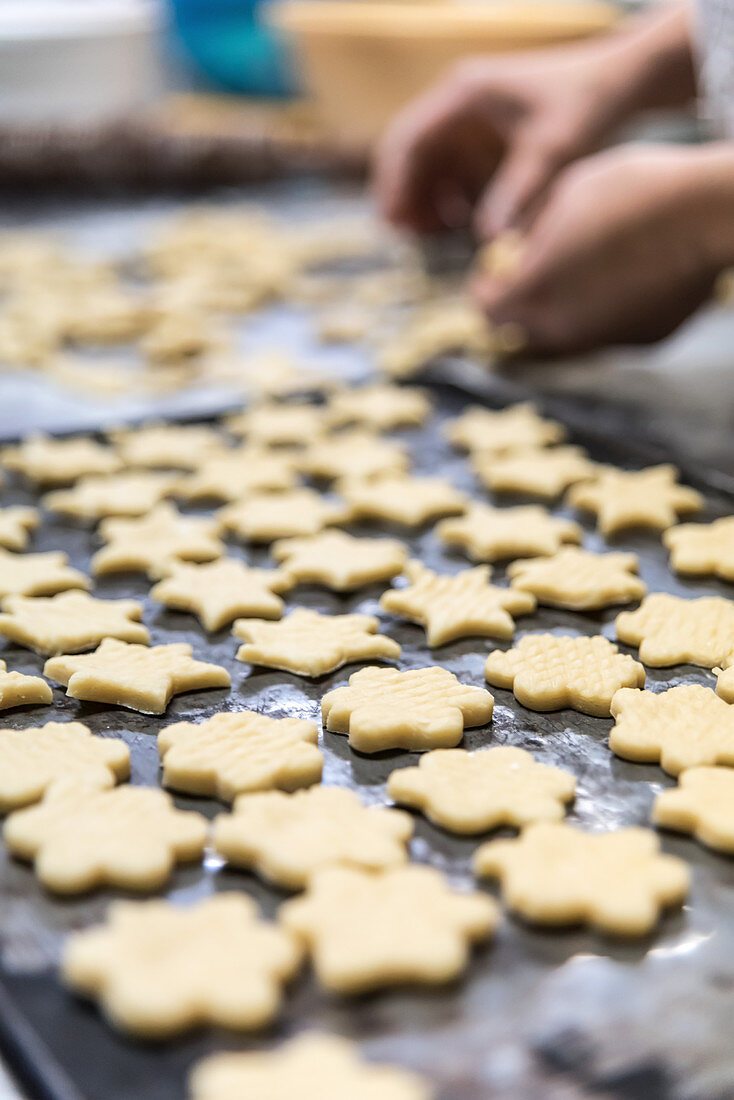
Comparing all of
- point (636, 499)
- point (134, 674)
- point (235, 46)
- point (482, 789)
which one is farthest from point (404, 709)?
point (235, 46)

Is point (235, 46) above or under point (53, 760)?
above

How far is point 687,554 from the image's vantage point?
1.15m

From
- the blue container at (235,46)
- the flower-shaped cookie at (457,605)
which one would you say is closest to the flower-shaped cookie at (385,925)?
the flower-shaped cookie at (457,605)

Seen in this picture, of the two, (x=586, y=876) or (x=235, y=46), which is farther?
(x=235, y=46)

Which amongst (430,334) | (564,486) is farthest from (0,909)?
(430,334)

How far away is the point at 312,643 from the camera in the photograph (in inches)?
39.2

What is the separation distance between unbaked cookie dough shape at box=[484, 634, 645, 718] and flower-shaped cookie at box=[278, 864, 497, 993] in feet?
0.79

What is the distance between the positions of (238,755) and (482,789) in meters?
0.16

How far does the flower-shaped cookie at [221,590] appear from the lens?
1068mm

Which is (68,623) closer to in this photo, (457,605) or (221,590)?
(221,590)

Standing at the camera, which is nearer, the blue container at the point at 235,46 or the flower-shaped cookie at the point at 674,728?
the flower-shaped cookie at the point at 674,728

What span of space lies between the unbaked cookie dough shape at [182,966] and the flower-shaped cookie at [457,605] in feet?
1.31

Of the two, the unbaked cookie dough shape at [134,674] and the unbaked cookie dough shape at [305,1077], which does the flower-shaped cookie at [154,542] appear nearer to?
the unbaked cookie dough shape at [134,674]

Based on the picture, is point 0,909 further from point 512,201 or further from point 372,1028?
point 512,201
